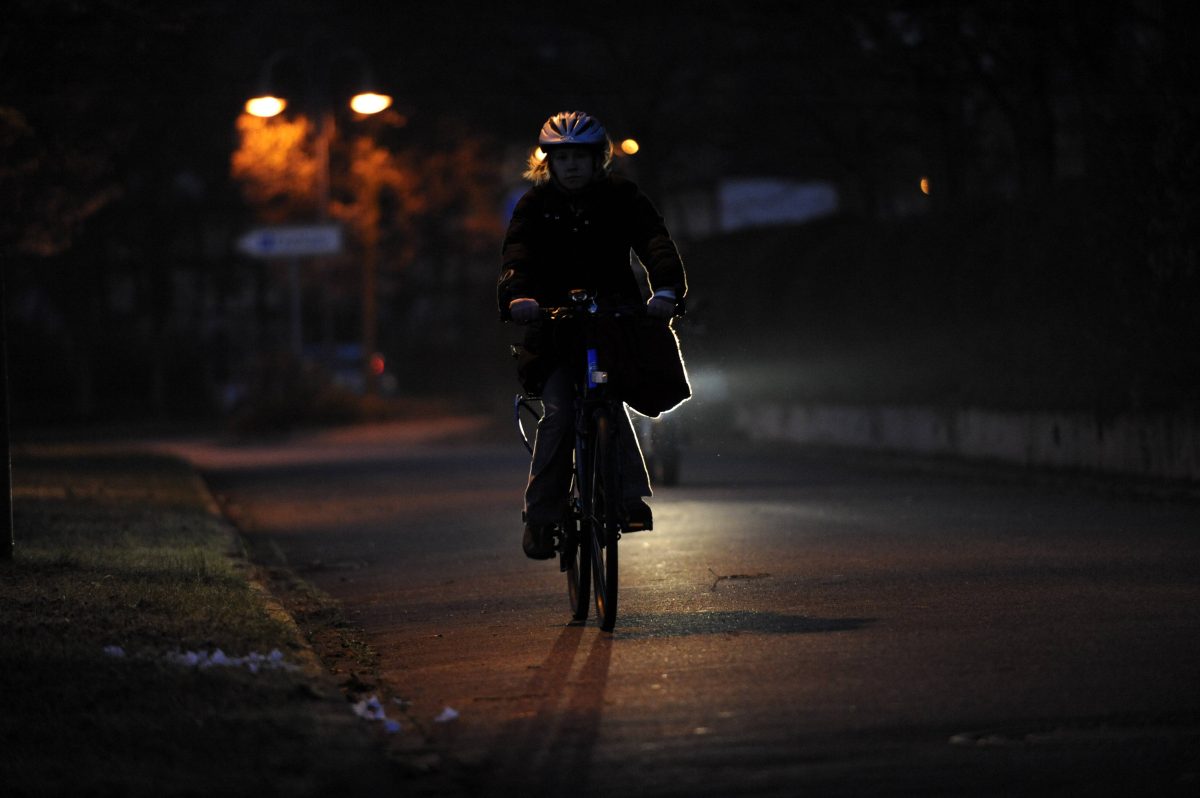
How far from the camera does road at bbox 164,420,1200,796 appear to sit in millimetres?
5527

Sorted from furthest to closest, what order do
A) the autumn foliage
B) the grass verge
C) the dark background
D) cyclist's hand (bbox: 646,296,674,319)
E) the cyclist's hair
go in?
the autumn foliage
the dark background
the cyclist's hair
cyclist's hand (bbox: 646,296,674,319)
the grass verge

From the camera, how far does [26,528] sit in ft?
43.2

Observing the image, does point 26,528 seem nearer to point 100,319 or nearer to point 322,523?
point 322,523

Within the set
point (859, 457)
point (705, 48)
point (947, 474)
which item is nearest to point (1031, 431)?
point (947, 474)

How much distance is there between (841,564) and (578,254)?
2.88 metres

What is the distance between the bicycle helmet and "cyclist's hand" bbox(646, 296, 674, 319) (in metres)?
0.77

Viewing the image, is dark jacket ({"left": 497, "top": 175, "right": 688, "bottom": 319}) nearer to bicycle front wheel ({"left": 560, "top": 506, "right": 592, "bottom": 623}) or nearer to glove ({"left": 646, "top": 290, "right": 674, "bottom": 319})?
glove ({"left": 646, "top": 290, "right": 674, "bottom": 319})

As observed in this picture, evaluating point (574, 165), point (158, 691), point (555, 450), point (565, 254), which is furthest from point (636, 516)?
point (158, 691)

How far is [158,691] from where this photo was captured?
6414mm

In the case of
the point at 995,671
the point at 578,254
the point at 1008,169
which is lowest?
the point at 995,671

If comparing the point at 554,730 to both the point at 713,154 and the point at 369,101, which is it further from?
the point at 713,154

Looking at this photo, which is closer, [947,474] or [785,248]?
[947,474]

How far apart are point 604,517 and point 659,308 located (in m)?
0.87

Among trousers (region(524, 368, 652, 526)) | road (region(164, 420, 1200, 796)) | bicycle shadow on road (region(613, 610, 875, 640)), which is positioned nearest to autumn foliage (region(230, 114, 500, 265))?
road (region(164, 420, 1200, 796))
